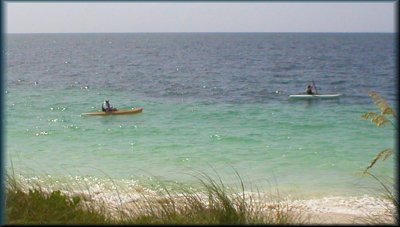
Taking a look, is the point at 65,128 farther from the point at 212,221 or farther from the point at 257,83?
the point at 257,83

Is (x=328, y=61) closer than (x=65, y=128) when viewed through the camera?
No

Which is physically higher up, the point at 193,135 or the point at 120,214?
the point at 120,214

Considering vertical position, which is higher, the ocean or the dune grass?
the dune grass

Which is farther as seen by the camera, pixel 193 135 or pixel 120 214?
pixel 193 135

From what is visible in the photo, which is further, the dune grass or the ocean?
the ocean

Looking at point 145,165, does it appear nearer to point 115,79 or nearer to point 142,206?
point 142,206

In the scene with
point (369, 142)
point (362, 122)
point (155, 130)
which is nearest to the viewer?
point (369, 142)

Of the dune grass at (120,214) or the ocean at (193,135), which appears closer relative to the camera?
the dune grass at (120,214)

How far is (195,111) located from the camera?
15820 millimetres

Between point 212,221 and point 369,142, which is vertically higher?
point 212,221

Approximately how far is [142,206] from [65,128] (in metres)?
10.3

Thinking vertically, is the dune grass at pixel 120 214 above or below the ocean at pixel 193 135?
above

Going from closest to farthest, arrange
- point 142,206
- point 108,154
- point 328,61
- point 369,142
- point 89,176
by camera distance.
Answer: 1. point 142,206
2. point 89,176
3. point 108,154
4. point 369,142
5. point 328,61

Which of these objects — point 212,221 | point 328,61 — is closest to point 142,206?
point 212,221
